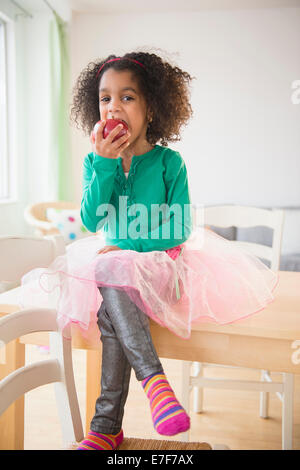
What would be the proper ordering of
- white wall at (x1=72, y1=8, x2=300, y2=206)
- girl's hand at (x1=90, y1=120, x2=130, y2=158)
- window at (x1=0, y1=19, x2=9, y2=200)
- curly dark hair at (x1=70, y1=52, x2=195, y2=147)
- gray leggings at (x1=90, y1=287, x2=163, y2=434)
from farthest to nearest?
white wall at (x1=72, y1=8, x2=300, y2=206), window at (x1=0, y1=19, x2=9, y2=200), curly dark hair at (x1=70, y1=52, x2=195, y2=147), girl's hand at (x1=90, y1=120, x2=130, y2=158), gray leggings at (x1=90, y1=287, x2=163, y2=434)

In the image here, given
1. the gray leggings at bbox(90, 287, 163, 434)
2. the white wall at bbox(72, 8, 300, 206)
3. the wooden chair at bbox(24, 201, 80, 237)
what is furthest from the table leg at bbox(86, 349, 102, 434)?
the white wall at bbox(72, 8, 300, 206)

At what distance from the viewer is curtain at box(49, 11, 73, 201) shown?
3504 millimetres

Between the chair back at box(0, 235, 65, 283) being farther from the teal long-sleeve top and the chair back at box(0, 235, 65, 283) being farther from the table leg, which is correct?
the table leg

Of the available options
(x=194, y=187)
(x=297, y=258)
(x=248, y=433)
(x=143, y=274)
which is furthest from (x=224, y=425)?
(x=194, y=187)

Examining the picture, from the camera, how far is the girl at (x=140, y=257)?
0.77 meters

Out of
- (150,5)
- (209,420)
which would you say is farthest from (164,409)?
(150,5)

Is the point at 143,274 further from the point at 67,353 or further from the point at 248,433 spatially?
the point at 248,433

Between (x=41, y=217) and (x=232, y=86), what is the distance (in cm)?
215

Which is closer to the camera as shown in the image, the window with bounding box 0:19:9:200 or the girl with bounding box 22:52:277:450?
the girl with bounding box 22:52:277:450

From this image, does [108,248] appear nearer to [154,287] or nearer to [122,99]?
[154,287]

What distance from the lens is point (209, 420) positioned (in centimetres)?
167

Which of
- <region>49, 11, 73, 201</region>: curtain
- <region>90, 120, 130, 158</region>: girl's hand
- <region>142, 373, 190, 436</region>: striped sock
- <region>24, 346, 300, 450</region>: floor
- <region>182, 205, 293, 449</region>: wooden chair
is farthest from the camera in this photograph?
<region>49, 11, 73, 201</region>: curtain

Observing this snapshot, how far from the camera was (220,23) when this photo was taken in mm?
3770

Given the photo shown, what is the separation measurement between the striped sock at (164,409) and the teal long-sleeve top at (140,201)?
0.33 meters
